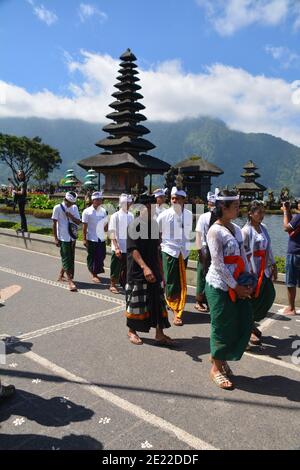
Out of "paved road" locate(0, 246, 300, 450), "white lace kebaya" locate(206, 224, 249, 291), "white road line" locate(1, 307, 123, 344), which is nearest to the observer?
"paved road" locate(0, 246, 300, 450)

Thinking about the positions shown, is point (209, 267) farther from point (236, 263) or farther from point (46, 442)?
point (46, 442)

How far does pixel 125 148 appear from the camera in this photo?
39938 mm

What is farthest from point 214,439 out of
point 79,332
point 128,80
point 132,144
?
point 128,80

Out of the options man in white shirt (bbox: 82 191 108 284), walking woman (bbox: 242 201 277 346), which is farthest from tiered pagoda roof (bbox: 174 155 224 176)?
walking woman (bbox: 242 201 277 346)

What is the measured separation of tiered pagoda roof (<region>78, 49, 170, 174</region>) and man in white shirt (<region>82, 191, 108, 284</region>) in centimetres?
2949

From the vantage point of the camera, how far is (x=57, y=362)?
448cm

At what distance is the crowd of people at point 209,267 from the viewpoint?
385 centimetres

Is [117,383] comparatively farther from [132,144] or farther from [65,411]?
[132,144]

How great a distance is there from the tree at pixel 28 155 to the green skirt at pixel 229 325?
60.0 meters

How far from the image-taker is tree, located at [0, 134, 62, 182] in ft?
200

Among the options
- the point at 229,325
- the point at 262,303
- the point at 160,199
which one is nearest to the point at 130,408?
the point at 229,325

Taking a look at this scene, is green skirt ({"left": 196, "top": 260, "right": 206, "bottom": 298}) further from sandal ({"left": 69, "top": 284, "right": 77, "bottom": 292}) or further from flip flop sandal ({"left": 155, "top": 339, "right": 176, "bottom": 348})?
sandal ({"left": 69, "top": 284, "right": 77, "bottom": 292})

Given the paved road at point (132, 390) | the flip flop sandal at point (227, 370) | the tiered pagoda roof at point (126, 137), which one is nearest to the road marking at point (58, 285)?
the paved road at point (132, 390)

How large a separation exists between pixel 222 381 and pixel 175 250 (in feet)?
8.23
